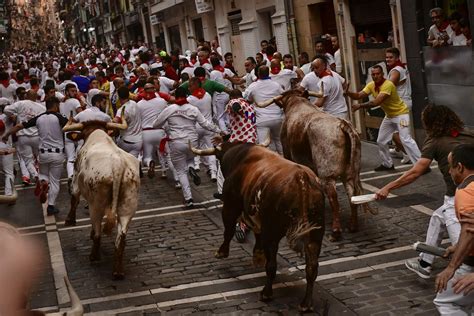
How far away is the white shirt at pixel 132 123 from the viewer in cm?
1434

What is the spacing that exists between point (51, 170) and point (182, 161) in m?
2.14

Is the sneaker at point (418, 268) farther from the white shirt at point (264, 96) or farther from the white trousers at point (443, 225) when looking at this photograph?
the white shirt at point (264, 96)

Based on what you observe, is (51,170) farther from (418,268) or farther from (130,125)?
(418,268)

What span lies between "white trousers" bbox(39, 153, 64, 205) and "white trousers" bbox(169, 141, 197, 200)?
1855mm

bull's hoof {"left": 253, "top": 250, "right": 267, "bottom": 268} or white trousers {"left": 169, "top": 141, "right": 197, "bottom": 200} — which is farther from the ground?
white trousers {"left": 169, "top": 141, "right": 197, "bottom": 200}

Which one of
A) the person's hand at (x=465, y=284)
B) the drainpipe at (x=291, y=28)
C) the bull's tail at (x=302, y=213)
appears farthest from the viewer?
the drainpipe at (x=291, y=28)

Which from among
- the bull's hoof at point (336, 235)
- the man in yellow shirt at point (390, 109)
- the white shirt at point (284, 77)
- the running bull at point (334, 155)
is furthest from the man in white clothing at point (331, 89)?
the bull's hoof at point (336, 235)

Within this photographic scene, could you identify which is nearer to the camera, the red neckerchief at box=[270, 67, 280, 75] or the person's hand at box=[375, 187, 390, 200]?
the person's hand at box=[375, 187, 390, 200]

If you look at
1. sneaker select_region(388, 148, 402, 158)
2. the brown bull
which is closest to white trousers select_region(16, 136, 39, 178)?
sneaker select_region(388, 148, 402, 158)

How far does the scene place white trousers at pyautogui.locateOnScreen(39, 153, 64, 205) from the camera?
13.3 meters

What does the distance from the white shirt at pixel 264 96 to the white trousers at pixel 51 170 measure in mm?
3321

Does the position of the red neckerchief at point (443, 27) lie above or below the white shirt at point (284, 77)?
above

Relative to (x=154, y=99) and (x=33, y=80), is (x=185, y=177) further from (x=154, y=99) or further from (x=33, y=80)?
(x=33, y=80)

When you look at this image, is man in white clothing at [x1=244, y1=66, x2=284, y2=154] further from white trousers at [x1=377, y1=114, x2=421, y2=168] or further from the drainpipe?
the drainpipe
